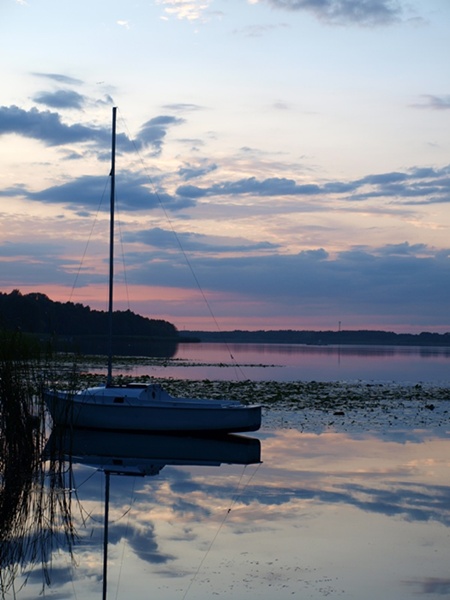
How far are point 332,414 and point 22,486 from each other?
1781 cm

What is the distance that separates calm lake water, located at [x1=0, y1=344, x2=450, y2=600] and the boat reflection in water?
9 cm

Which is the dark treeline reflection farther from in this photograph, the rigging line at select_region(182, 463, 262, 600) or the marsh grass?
the rigging line at select_region(182, 463, 262, 600)

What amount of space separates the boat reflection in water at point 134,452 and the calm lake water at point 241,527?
9 centimetres

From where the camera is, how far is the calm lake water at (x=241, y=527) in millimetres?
10297

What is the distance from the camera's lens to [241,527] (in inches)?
522

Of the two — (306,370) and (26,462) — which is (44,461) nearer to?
(26,462)

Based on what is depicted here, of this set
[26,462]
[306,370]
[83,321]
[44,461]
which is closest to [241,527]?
[26,462]

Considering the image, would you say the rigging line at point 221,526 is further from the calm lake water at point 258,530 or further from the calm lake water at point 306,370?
the calm lake water at point 306,370

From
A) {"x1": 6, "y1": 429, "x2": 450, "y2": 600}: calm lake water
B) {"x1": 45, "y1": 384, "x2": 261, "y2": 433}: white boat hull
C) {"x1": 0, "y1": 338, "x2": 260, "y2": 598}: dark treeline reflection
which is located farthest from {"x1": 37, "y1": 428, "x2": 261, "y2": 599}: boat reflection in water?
{"x1": 45, "y1": 384, "x2": 261, "y2": 433}: white boat hull

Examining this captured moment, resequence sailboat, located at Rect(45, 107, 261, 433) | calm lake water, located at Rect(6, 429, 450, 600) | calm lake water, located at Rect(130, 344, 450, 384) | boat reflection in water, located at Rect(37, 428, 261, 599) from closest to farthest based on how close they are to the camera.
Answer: calm lake water, located at Rect(6, 429, 450, 600) → boat reflection in water, located at Rect(37, 428, 261, 599) → sailboat, located at Rect(45, 107, 261, 433) → calm lake water, located at Rect(130, 344, 450, 384)

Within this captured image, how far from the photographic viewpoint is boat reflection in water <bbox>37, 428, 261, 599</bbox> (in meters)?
17.3

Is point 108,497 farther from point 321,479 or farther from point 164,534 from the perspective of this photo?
point 321,479

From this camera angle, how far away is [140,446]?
2305 centimetres

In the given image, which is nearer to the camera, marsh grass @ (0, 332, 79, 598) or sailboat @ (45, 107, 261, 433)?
marsh grass @ (0, 332, 79, 598)
